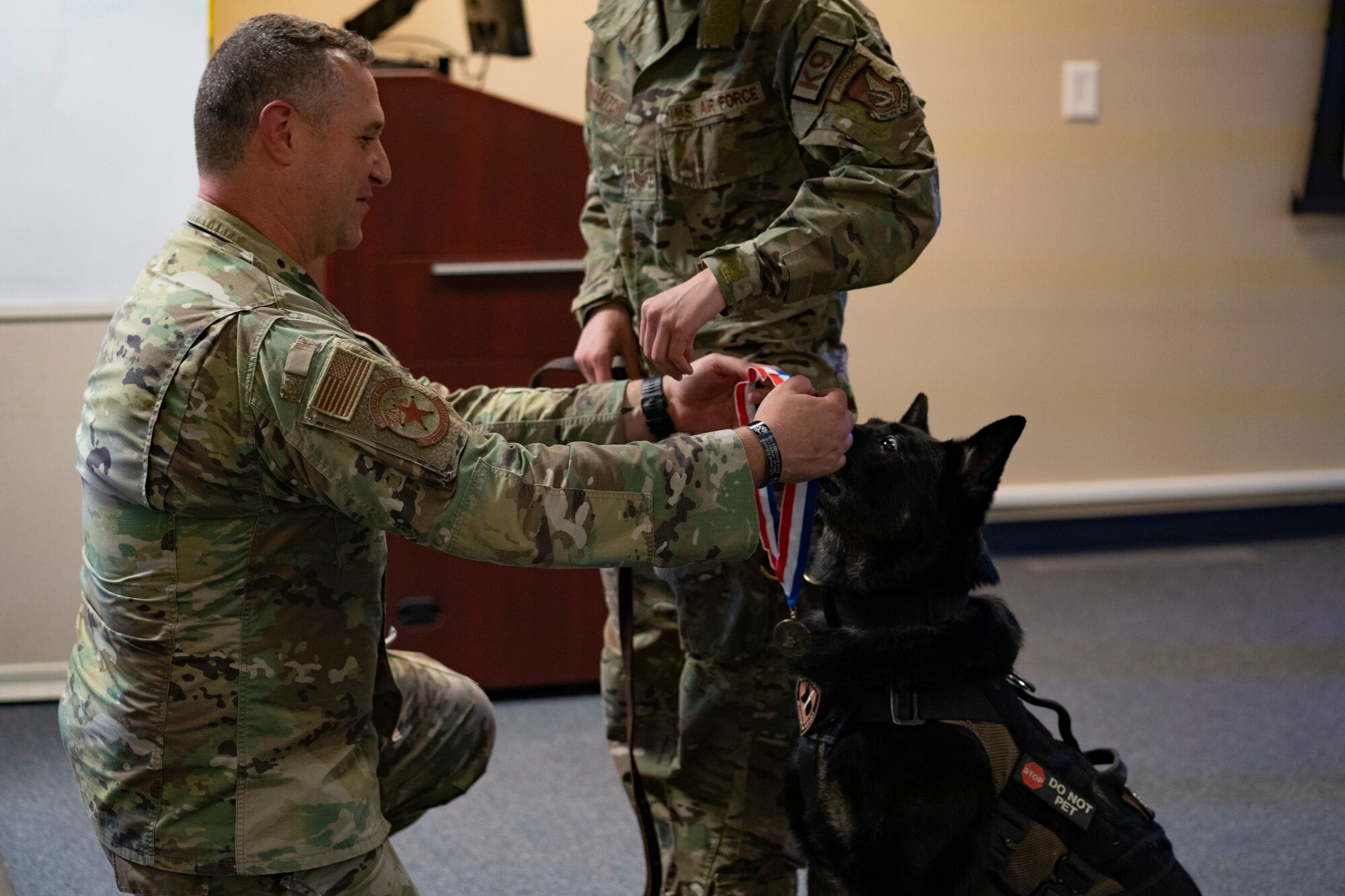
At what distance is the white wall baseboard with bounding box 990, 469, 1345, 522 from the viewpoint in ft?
13.1

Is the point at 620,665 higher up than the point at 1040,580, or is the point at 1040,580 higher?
the point at 620,665

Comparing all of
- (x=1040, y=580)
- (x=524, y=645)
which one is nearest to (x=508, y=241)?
(x=524, y=645)

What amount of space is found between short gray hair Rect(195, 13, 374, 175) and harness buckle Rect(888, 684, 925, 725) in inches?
35.3

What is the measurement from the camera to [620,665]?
1.79 m

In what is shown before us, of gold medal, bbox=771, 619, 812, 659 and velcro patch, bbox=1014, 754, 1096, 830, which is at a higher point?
gold medal, bbox=771, 619, 812, 659

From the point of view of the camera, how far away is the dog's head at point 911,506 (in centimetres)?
145

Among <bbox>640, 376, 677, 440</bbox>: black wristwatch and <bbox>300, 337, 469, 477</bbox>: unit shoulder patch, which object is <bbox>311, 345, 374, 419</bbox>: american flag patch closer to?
<bbox>300, 337, 469, 477</bbox>: unit shoulder patch

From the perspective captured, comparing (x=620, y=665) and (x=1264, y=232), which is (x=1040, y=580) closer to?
(x=1264, y=232)

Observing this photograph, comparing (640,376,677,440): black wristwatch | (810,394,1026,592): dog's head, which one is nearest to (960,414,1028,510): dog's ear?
(810,394,1026,592): dog's head

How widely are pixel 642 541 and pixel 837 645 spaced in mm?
341

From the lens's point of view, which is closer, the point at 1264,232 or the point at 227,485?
the point at 227,485

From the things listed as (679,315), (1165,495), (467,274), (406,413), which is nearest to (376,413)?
(406,413)

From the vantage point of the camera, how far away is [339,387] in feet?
3.92

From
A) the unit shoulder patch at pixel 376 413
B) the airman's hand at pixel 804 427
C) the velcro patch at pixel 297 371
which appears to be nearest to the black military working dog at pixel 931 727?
the airman's hand at pixel 804 427
